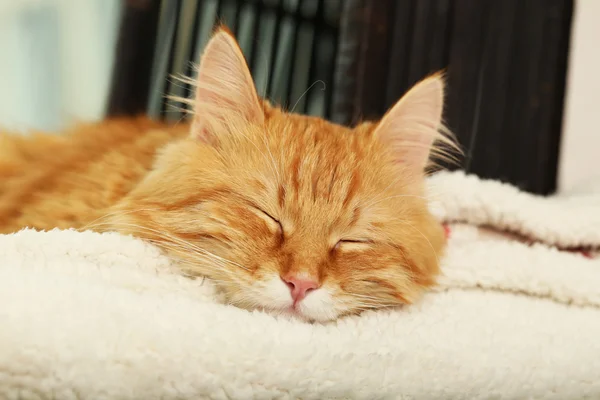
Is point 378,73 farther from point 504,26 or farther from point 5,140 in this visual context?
point 5,140

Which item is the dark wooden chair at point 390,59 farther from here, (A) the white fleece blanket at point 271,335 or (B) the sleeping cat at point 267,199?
(A) the white fleece blanket at point 271,335

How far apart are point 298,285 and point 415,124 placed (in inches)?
21.7

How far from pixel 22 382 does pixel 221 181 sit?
531mm

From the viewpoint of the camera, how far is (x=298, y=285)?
913 millimetres

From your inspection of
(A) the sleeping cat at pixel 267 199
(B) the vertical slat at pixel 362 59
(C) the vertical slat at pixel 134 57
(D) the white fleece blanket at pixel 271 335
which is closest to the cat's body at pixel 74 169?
(A) the sleeping cat at pixel 267 199

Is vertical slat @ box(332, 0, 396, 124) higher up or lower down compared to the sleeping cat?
higher up

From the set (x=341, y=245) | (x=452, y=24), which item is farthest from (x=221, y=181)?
(x=452, y=24)

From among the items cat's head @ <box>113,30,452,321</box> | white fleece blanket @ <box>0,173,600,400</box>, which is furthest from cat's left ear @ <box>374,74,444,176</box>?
white fleece blanket @ <box>0,173,600,400</box>

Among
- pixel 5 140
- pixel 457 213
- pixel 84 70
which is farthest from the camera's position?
pixel 84 70

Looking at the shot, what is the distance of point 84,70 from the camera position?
198 cm

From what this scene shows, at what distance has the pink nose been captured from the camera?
Answer: 35.9 inches

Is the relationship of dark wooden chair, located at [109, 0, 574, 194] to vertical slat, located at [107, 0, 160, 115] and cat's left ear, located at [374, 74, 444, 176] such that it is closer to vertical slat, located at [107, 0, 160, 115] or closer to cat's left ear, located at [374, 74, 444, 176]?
vertical slat, located at [107, 0, 160, 115]

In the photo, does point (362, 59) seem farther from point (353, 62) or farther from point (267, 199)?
point (267, 199)

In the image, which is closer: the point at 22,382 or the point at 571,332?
the point at 22,382
